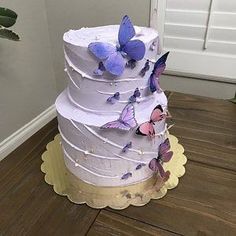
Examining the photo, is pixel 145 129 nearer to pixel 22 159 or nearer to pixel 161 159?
pixel 161 159

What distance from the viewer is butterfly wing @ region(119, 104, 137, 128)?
57 centimetres

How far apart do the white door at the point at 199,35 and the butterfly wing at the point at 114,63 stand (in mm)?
573

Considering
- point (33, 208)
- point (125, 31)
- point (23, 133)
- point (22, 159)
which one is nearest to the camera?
point (125, 31)

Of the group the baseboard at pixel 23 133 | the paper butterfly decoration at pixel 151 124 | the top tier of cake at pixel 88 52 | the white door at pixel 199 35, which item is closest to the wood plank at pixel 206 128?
the white door at pixel 199 35

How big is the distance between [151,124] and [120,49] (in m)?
0.17

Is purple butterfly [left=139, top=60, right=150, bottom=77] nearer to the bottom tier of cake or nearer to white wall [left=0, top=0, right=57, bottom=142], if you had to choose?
the bottom tier of cake

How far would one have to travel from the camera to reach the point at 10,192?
68 centimetres

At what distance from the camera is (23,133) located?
40.4 inches

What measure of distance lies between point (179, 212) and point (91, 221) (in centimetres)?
19

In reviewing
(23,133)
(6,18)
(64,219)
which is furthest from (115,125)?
(23,133)

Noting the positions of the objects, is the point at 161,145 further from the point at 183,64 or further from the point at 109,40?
the point at 183,64

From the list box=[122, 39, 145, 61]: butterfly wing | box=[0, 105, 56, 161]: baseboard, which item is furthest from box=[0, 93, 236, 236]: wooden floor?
box=[122, 39, 145, 61]: butterfly wing

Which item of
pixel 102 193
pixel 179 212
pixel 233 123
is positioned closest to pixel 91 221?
pixel 102 193

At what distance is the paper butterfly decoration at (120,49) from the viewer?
52 centimetres
